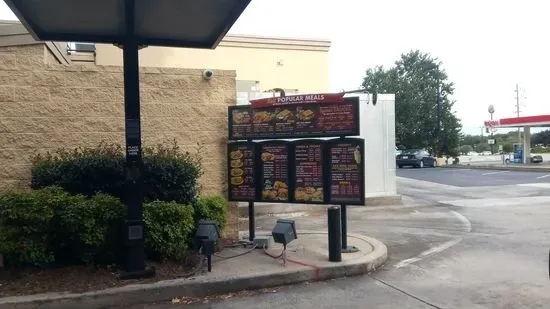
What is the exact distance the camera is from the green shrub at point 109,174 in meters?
7.41

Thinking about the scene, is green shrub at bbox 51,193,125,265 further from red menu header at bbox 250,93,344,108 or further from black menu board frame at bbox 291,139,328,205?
red menu header at bbox 250,93,344,108

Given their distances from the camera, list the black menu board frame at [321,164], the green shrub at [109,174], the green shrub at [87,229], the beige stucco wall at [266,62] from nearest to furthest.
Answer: the green shrub at [87,229] → the green shrub at [109,174] → the black menu board frame at [321,164] → the beige stucco wall at [266,62]

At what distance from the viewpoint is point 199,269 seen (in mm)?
6977

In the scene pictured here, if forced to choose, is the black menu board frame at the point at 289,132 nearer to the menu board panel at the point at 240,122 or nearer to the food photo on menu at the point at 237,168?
the menu board panel at the point at 240,122

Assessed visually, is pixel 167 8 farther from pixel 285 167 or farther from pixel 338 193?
pixel 338 193

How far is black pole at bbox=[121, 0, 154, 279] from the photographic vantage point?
6590 mm

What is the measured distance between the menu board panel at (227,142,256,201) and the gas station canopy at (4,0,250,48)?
1.87 meters

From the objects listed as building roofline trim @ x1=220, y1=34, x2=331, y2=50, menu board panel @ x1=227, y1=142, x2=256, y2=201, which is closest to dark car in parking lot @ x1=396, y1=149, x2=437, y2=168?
building roofline trim @ x1=220, y1=34, x2=331, y2=50

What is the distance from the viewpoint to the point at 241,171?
342 inches

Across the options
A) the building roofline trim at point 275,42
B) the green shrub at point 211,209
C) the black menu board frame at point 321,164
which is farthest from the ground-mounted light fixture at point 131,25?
the building roofline trim at point 275,42

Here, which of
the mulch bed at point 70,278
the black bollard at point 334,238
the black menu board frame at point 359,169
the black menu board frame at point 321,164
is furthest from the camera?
the black menu board frame at point 321,164

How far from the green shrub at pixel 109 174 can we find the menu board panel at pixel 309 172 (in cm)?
160

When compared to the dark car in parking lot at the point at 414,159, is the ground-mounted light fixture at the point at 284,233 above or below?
below

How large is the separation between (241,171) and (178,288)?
2.84 meters
